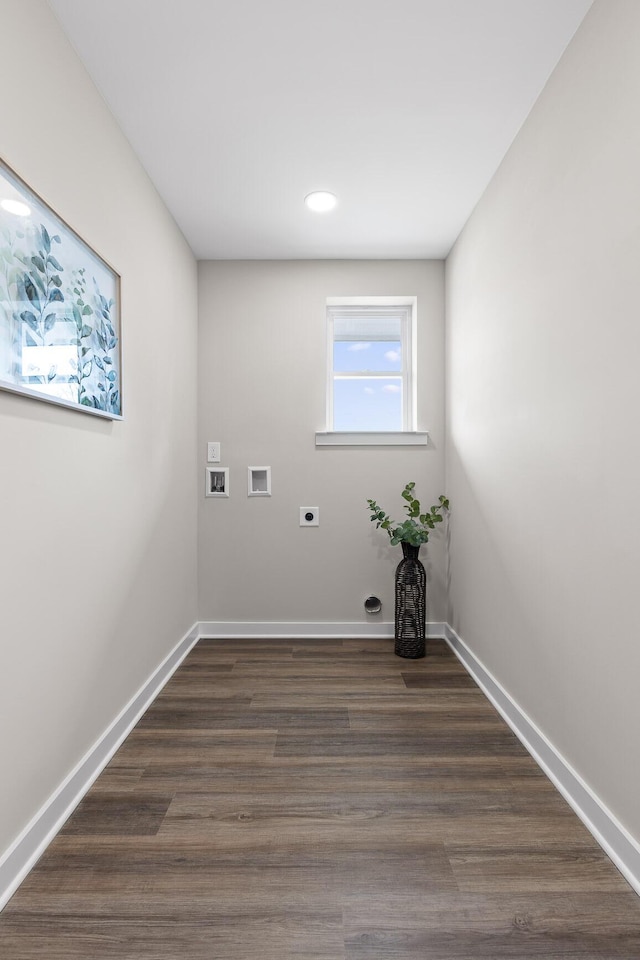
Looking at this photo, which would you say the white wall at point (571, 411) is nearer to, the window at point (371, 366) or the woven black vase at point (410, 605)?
the woven black vase at point (410, 605)

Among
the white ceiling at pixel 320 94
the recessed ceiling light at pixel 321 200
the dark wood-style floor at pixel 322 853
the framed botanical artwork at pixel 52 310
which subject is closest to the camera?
the dark wood-style floor at pixel 322 853

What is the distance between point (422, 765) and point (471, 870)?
498mm

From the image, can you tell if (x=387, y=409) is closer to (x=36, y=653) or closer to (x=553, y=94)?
(x=553, y=94)

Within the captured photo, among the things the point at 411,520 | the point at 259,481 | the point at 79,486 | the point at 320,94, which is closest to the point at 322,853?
the point at 79,486

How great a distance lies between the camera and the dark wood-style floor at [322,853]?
1.18 m

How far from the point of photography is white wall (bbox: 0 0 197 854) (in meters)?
1.36

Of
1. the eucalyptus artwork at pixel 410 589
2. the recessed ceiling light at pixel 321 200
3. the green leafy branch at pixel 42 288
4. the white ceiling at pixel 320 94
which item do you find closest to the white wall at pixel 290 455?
the eucalyptus artwork at pixel 410 589

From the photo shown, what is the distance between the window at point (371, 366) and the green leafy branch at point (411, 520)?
0.50 m

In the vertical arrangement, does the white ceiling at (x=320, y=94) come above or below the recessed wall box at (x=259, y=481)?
above

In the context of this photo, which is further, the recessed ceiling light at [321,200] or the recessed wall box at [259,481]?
the recessed wall box at [259,481]

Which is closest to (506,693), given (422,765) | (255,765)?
(422,765)

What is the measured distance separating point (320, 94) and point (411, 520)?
212 cm

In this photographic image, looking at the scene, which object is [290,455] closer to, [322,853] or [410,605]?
[410,605]

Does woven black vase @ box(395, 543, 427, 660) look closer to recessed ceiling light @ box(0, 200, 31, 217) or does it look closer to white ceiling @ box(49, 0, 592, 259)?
white ceiling @ box(49, 0, 592, 259)
